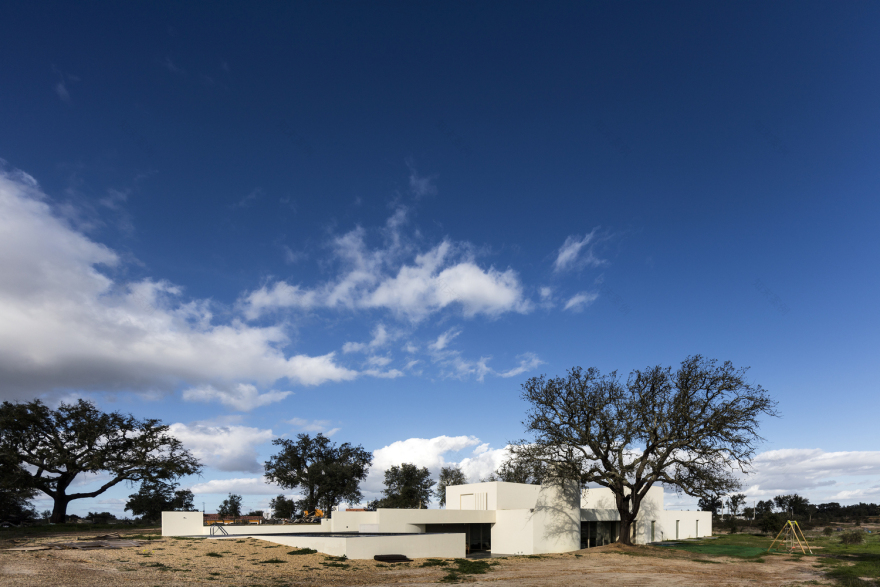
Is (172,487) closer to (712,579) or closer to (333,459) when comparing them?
(333,459)

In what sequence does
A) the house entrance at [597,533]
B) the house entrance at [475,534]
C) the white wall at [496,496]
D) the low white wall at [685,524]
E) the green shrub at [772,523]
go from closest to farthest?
the white wall at [496,496]
the house entrance at [475,534]
the house entrance at [597,533]
the low white wall at [685,524]
the green shrub at [772,523]

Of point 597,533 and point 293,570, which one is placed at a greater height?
point 293,570

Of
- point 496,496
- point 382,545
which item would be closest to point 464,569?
point 382,545

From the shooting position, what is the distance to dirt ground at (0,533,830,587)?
59.6 feet

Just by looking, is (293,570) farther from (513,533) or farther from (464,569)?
(513,533)

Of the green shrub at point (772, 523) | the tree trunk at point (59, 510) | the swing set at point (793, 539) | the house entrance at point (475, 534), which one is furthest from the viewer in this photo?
the green shrub at point (772, 523)

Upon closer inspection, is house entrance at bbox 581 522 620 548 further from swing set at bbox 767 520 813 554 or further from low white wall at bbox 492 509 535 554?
swing set at bbox 767 520 813 554

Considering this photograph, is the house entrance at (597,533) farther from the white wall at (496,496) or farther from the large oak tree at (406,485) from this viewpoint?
the large oak tree at (406,485)

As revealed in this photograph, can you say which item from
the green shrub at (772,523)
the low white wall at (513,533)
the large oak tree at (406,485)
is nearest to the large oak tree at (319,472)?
the large oak tree at (406,485)

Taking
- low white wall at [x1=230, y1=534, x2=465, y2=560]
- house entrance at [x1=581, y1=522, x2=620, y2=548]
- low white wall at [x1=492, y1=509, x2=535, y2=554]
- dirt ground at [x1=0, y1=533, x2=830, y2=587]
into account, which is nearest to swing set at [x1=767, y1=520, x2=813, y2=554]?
dirt ground at [x1=0, y1=533, x2=830, y2=587]

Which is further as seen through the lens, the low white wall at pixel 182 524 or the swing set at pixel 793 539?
the swing set at pixel 793 539

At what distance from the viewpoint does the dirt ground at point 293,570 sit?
1817 centimetres

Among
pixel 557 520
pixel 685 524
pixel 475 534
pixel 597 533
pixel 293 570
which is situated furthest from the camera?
pixel 685 524

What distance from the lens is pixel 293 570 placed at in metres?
22.3
